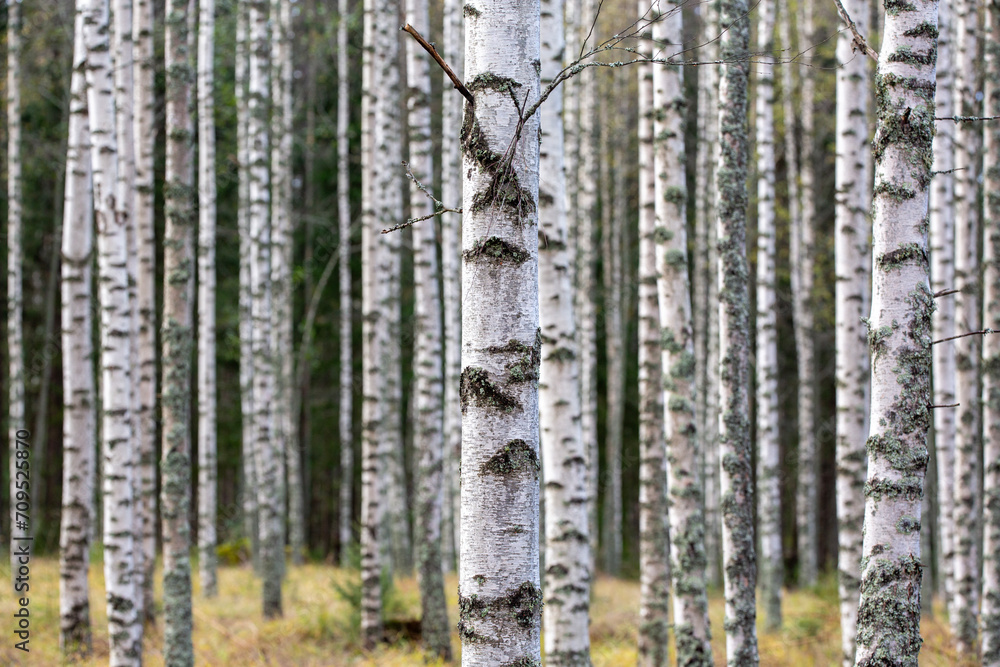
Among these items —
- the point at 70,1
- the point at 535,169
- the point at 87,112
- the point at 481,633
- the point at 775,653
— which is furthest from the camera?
the point at 70,1

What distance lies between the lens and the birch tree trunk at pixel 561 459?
5496 mm

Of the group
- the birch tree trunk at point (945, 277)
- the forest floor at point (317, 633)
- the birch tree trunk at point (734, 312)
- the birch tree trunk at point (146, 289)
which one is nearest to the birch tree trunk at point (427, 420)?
the forest floor at point (317, 633)

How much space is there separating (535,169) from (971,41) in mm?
7070

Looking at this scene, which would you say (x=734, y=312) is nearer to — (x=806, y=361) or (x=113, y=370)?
(x=113, y=370)

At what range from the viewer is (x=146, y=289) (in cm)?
764

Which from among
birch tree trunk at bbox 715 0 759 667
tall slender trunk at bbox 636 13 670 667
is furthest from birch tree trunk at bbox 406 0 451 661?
birch tree trunk at bbox 715 0 759 667

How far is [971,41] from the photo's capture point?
312 inches

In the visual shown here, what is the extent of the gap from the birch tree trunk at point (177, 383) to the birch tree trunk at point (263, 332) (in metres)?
3.75

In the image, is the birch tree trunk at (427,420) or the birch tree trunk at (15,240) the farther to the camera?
the birch tree trunk at (15,240)

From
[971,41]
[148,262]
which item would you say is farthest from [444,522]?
[971,41]

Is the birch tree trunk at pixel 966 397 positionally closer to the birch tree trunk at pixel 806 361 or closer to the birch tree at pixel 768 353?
the birch tree at pixel 768 353

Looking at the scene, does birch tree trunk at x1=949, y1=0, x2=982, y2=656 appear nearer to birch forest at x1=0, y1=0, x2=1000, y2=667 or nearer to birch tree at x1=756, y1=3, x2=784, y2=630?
birch forest at x1=0, y1=0, x2=1000, y2=667

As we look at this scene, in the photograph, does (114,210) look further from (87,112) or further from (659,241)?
(659,241)

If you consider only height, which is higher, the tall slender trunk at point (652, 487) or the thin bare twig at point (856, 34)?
the thin bare twig at point (856, 34)
